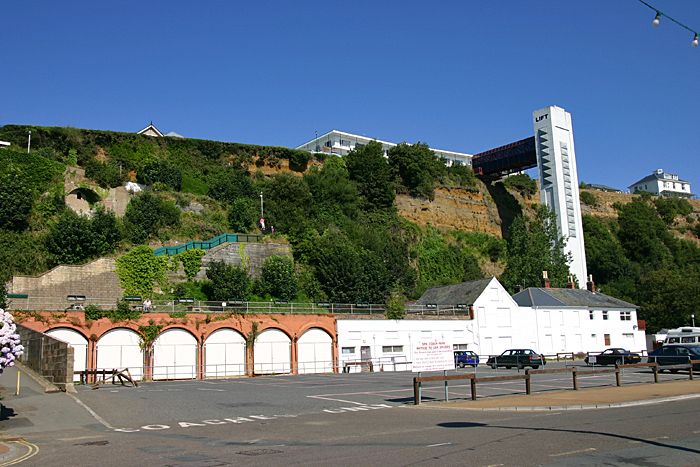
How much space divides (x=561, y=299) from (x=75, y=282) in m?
41.7

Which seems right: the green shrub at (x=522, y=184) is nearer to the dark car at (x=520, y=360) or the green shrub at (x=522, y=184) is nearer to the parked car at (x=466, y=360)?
the parked car at (x=466, y=360)

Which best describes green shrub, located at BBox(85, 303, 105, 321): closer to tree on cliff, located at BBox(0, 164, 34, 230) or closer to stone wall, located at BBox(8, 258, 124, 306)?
stone wall, located at BBox(8, 258, 124, 306)

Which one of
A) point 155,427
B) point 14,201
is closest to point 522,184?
point 14,201

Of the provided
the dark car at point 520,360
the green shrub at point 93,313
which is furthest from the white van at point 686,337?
the green shrub at point 93,313

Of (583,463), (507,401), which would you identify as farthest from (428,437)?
(507,401)

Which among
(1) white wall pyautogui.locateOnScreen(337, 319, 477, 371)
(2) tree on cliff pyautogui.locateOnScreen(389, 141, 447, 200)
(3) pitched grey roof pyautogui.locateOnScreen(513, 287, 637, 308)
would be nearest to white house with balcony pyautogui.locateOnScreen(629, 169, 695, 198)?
(2) tree on cliff pyautogui.locateOnScreen(389, 141, 447, 200)

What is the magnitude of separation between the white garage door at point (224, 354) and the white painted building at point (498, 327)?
7483 mm

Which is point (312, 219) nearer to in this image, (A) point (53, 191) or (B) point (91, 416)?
(A) point (53, 191)

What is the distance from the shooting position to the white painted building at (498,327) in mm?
43219

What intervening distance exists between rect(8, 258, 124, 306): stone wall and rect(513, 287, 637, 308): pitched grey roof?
35656mm

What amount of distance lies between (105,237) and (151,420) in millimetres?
33251

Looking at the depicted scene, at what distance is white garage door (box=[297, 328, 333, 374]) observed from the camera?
40.2 meters

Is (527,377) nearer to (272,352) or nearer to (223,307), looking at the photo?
(272,352)

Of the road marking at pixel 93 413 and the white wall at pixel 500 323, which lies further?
the white wall at pixel 500 323
